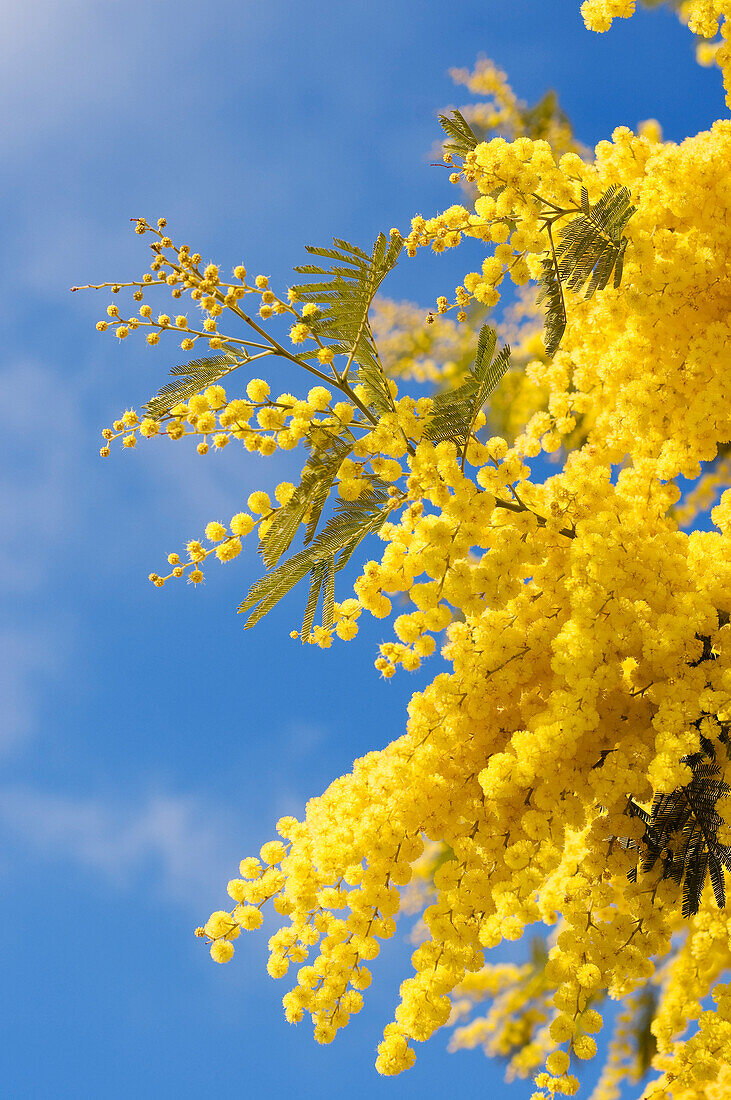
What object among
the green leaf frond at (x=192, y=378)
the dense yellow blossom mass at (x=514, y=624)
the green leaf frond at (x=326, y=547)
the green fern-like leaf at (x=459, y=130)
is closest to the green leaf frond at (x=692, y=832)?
the dense yellow blossom mass at (x=514, y=624)

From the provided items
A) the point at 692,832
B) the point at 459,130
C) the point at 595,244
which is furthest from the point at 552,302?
the point at 692,832

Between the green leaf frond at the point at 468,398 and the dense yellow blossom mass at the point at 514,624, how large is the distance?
0.01 meters

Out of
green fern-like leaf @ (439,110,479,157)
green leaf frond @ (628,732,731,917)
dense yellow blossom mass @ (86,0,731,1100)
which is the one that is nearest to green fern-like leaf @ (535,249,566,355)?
dense yellow blossom mass @ (86,0,731,1100)

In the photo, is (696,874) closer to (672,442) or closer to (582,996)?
(582,996)

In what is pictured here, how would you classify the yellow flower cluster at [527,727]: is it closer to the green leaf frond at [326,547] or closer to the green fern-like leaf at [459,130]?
the green leaf frond at [326,547]

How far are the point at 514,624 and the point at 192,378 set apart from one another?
1.73 meters

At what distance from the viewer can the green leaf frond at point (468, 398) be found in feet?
12.0

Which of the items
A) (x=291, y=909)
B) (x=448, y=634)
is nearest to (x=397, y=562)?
(x=448, y=634)

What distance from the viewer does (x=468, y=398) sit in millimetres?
3705

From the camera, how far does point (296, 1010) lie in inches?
144

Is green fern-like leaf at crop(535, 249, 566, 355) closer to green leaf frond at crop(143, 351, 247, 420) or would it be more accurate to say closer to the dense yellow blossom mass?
the dense yellow blossom mass

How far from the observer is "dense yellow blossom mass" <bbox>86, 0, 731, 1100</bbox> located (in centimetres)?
346

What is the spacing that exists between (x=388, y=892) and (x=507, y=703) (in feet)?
3.09

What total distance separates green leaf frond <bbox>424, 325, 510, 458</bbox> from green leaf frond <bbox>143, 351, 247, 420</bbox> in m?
0.85
